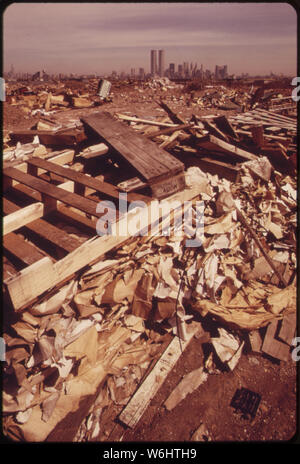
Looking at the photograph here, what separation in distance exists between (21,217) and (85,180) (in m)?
0.82

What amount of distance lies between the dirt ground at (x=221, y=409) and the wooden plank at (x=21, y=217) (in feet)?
5.81

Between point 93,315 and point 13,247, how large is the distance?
96 centimetres

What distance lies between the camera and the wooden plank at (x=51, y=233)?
2.35 meters

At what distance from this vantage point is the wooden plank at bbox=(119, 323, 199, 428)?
7.56ft

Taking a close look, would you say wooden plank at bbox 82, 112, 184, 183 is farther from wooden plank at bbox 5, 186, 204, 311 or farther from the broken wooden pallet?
wooden plank at bbox 5, 186, 204, 311

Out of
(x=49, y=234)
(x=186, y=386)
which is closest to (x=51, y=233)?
(x=49, y=234)

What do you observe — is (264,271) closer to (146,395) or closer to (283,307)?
(283,307)

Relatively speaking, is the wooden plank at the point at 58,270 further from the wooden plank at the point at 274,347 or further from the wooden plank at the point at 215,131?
the wooden plank at the point at 215,131

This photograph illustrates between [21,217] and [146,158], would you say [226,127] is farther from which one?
[21,217]

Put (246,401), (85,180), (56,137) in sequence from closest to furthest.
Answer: (246,401) < (85,180) < (56,137)

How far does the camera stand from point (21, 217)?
8.36 ft

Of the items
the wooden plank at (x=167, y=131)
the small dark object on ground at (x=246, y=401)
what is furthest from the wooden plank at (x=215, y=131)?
the small dark object on ground at (x=246, y=401)

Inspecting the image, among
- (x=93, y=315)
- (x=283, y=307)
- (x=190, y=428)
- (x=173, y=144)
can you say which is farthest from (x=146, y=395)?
(x=173, y=144)

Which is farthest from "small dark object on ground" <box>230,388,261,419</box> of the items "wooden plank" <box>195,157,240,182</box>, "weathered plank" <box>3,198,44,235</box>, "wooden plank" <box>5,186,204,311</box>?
"wooden plank" <box>195,157,240,182</box>
